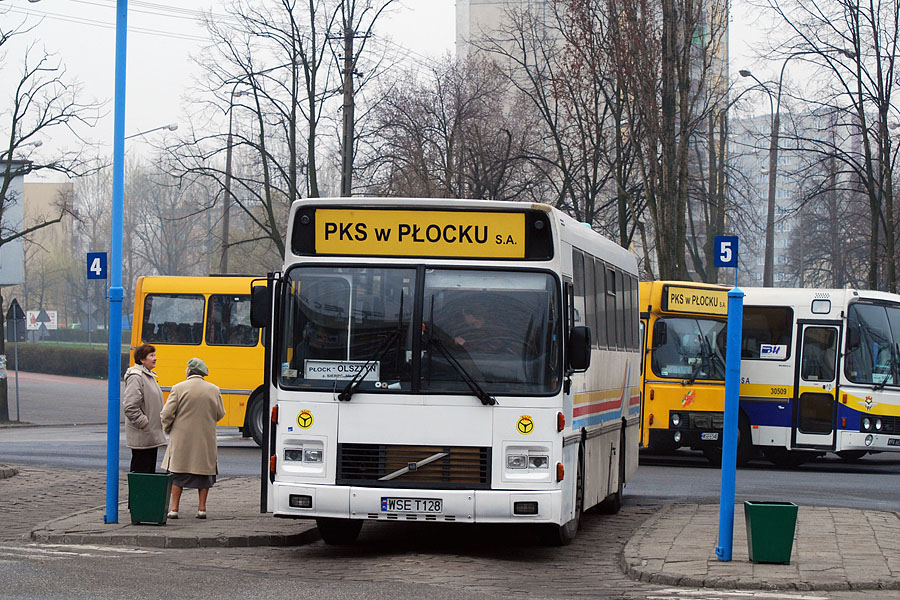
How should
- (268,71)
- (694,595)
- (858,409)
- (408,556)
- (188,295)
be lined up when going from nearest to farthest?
(694,595)
(408,556)
(858,409)
(188,295)
(268,71)

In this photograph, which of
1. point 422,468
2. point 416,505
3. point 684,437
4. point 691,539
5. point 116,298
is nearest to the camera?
point 416,505

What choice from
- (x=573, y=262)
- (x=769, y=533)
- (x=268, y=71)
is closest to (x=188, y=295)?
(x=268, y=71)

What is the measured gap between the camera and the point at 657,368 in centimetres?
2239

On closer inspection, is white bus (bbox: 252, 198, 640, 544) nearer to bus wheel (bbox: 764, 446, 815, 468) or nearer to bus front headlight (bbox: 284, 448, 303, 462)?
bus front headlight (bbox: 284, 448, 303, 462)

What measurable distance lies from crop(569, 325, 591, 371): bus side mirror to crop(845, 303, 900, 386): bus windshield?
12379 millimetres

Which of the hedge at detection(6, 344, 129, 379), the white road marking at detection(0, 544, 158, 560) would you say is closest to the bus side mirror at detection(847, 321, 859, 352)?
the white road marking at detection(0, 544, 158, 560)

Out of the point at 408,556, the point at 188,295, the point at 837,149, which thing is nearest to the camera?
the point at 408,556

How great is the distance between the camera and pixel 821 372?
21891 millimetres

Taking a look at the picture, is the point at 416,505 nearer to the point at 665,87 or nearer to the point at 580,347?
the point at 580,347

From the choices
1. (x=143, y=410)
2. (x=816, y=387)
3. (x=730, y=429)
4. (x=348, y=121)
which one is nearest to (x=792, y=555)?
(x=730, y=429)

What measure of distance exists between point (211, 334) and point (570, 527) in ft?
43.6

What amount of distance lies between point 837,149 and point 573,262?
69.7 ft

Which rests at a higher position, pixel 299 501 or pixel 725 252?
pixel 725 252

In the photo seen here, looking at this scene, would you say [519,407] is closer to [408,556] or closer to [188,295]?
[408,556]
